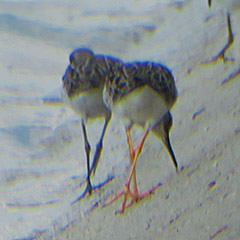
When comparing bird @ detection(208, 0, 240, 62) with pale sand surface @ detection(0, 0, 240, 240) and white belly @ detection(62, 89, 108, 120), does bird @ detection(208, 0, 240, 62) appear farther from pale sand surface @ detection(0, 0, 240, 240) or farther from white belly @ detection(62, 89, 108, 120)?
white belly @ detection(62, 89, 108, 120)

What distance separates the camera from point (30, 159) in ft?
14.9

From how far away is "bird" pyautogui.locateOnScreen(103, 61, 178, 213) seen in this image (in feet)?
11.1

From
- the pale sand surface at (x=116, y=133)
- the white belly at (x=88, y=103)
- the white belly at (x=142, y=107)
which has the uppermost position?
the white belly at (x=142, y=107)

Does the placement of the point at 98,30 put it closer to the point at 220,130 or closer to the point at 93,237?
the point at 220,130

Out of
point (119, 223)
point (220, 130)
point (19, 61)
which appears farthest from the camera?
point (19, 61)

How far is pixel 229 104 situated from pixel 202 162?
0.64m

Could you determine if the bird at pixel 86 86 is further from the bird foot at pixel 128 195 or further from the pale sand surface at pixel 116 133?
the pale sand surface at pixel 116 133

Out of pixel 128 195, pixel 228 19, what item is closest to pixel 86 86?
pixel 128 195

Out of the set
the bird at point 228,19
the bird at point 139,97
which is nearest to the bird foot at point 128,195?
the bird at point 139,97

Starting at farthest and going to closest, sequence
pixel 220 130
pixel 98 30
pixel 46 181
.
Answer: pixel 98 30, pixel 46 181, pixel 220 130

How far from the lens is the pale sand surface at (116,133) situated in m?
3.38

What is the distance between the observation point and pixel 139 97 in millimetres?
3357

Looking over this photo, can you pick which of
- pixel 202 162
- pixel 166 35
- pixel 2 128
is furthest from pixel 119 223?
pixel 166 35

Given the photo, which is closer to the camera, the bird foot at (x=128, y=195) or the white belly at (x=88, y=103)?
the bird foot at (x=128, y=195)
